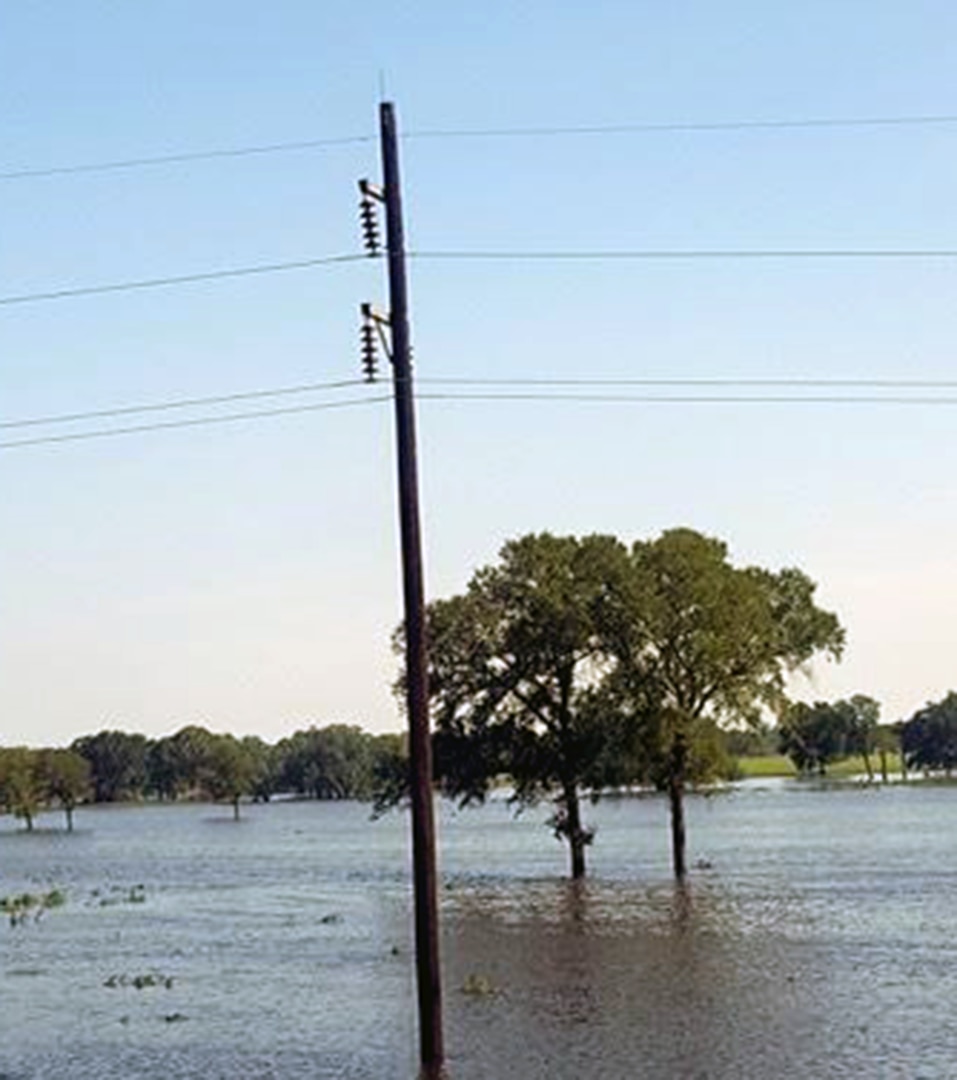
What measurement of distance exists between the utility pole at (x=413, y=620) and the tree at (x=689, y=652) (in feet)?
168

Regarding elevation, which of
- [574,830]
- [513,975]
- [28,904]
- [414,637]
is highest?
[414,637]

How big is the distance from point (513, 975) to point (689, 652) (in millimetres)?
35444

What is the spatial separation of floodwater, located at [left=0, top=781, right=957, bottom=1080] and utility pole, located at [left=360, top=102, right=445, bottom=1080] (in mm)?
3846

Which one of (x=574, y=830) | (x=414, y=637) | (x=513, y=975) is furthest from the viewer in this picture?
(x=574, y=830)

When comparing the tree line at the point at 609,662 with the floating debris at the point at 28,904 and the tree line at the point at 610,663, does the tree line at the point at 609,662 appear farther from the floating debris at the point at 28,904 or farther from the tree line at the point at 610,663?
the floating debris at the point at 28,904

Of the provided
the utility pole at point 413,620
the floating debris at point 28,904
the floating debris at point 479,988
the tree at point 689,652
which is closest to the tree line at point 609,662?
the tree at point 689,652

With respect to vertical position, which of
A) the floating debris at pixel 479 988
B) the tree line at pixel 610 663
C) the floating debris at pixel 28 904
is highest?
the tree line at pixel 610 663

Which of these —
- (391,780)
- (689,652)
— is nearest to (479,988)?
(689,652)

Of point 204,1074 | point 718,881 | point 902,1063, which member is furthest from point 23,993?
point 718,881

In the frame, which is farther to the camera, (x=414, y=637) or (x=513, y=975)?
(x=513, y=975)

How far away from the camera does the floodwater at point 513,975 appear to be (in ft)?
106

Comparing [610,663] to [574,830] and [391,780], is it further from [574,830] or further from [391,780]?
[391,780]

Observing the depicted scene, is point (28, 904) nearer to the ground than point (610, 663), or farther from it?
nearer to the ground

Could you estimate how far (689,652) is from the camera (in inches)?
3098
